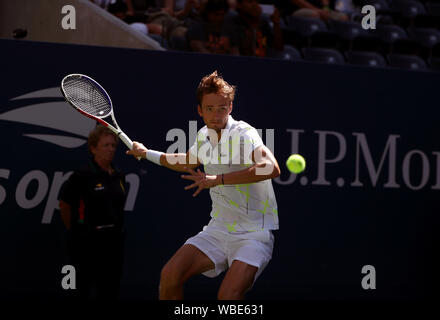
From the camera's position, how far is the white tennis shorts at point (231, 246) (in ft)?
14.1

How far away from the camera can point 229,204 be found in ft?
14.6

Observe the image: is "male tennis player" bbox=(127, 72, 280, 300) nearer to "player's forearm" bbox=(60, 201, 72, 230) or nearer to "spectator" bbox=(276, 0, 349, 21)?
"player's forearm" bbox=(60, 201, 72, 230)

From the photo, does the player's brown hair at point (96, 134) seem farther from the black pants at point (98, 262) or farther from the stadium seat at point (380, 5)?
the stadium seat at point (380, 5)

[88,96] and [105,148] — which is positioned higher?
[88,96]

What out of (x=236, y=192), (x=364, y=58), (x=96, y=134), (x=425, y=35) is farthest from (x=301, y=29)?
(x=236, y=192)

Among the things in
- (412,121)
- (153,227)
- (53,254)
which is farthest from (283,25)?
(53,254)

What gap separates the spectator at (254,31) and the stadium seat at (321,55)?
2.01 ft

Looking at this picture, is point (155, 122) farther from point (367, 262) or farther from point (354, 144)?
point (367, 262)

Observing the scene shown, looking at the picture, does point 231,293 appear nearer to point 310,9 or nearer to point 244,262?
point 244,262

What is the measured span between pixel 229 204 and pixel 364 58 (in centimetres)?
478

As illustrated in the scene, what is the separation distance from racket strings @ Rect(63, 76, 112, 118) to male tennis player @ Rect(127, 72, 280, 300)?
57 cm

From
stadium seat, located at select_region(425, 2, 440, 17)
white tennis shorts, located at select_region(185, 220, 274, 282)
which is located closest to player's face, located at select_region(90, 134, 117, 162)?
white tennis shorts, located at select_region(185, 220, 274, 282)

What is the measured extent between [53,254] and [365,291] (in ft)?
9.49

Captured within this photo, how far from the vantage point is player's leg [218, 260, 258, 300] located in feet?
13.6
